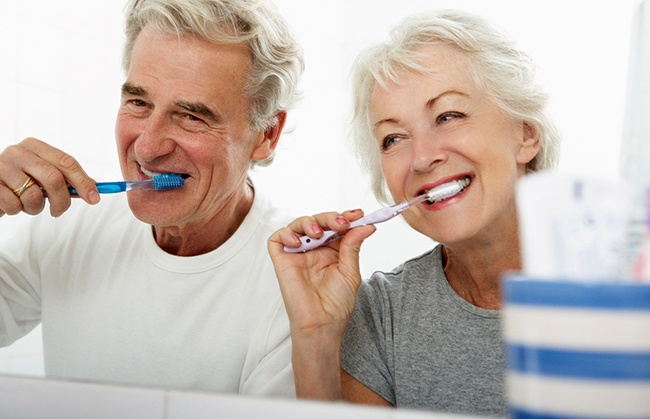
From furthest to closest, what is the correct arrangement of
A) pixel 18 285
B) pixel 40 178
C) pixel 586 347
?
pixel 18 285, pixel 40 178, pixel 586 347

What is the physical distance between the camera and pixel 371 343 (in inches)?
30.5

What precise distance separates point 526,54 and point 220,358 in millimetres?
464

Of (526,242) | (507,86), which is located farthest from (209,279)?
(526,242)

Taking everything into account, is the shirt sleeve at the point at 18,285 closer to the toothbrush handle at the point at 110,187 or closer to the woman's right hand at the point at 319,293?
the toothbrush handle at the point at 110,187

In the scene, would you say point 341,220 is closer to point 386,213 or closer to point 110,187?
point 386,213

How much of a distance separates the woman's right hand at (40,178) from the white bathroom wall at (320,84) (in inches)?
3.3

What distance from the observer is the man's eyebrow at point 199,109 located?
82 cm

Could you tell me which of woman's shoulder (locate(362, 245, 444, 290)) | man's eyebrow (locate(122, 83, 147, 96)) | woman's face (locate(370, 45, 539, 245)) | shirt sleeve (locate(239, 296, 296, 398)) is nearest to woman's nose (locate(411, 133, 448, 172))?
woman's face (locate(370, 45, 539, 245))

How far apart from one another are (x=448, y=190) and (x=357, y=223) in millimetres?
106

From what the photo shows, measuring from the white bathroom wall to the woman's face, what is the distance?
0.13 ft

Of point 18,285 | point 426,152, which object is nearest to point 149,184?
point 18,285

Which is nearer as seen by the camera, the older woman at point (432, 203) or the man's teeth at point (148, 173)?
the older woman at point (432, 203)

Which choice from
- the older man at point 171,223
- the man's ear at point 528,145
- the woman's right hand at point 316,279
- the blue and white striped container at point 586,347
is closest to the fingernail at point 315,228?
the woman's right hand at point 316,279

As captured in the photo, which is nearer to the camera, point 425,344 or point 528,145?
point 528,145
